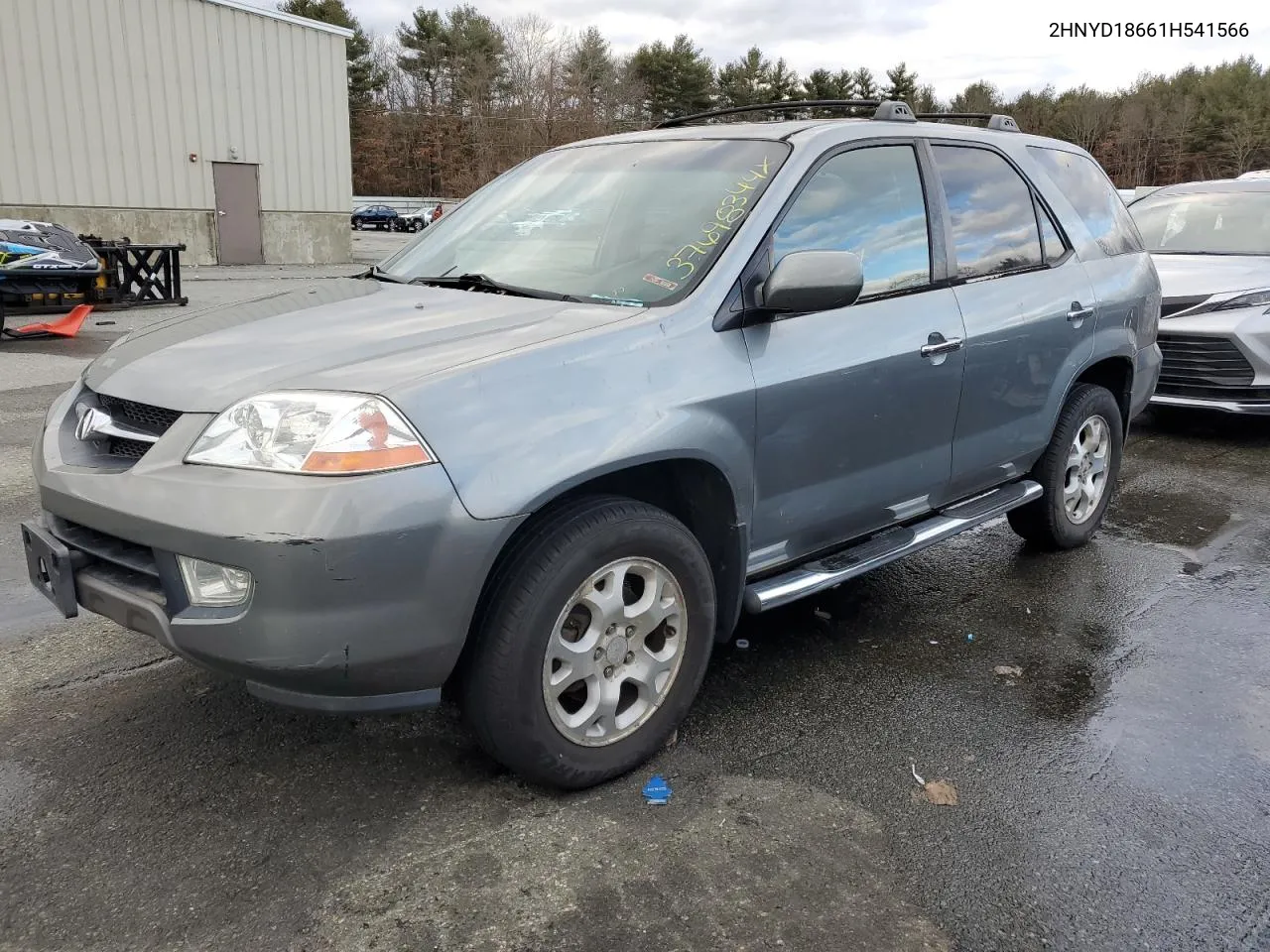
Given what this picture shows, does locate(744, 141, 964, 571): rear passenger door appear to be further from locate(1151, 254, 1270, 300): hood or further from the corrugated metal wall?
the corrugated metal wall

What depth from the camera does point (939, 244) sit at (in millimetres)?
3766

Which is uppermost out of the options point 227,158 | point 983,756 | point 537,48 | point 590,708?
point 537,48

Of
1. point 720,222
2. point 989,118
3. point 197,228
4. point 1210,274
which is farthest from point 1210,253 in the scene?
point 197,228

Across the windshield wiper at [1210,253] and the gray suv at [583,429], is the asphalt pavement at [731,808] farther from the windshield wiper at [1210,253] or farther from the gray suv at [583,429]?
the windshield wiper at [1210,253]

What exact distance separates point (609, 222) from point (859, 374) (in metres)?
0.98

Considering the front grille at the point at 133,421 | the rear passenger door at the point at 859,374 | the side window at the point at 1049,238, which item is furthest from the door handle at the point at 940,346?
the front grille at the point at 133,421

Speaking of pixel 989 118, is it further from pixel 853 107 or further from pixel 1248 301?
pixel 1248 301

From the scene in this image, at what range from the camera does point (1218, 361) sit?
724 cm

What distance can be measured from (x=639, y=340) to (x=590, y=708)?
100 cm

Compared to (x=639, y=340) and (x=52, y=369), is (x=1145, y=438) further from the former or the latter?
(x=52, y=369)

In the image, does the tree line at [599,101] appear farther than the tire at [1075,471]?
Yes

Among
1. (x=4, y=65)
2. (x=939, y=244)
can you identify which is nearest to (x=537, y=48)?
(x=4, y=65)

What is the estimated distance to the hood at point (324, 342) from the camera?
251 cm

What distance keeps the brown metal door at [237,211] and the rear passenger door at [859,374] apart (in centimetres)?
2427
